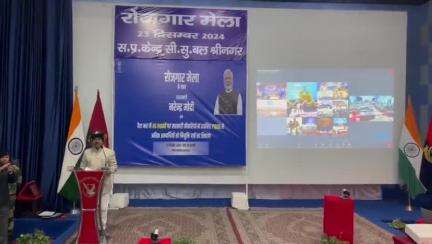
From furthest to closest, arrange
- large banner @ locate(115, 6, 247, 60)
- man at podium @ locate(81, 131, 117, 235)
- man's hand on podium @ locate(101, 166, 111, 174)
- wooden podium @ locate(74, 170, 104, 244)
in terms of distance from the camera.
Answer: large banner @ locate(115, 6, 247, 60) → man at podium @ locate(81, 131, 117, 235) → man's hand on podium @ locate(101, 166, 111, 174) → wooden podium @ locate(74, 170, 104, 244)

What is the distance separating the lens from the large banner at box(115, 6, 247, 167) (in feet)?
18.7

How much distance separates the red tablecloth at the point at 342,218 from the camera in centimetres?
385

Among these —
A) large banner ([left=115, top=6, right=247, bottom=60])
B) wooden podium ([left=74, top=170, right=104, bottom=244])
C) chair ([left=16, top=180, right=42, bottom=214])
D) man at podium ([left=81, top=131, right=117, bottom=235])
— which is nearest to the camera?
wooden podium ([left=74, top=170, right=104, bottom=244])

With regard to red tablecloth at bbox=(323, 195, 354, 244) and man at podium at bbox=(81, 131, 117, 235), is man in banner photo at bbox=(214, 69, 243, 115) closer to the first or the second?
man at podium at bbox=(81, 131, 117, 235)

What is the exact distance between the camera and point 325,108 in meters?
5.93

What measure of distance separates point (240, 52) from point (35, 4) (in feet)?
9.93

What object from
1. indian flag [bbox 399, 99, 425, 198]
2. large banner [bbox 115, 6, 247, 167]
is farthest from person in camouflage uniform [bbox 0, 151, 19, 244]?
indian flag [bbox 399, 99, 425, 198]

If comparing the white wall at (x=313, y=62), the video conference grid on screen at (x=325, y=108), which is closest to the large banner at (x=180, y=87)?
the white wall at (x=313, y=62)

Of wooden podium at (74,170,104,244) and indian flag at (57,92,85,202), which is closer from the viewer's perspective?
wooden podium at (74,170,104,244)

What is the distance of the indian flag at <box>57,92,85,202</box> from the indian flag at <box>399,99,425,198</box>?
15.7 ft

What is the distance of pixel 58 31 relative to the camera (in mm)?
5457

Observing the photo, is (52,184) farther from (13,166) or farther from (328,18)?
(328,18)

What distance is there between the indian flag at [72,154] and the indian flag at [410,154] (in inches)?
189

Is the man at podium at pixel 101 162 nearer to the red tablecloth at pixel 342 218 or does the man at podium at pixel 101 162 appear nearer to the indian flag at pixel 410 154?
the red tablecloth at pixel 342 218
